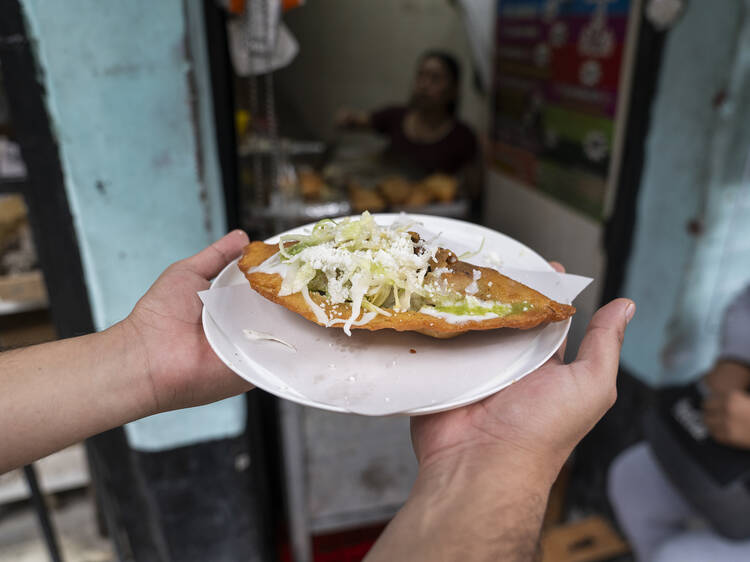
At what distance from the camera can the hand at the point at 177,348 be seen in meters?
1.18

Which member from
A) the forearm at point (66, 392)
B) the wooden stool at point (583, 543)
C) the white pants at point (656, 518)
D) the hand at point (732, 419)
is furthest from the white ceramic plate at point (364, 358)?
the wooden stool at point (583, 543)

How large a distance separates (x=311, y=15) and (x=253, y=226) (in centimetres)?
299

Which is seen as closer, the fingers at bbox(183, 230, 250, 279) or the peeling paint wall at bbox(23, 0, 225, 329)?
the fingers at bbox(183, 230, 250, 279)

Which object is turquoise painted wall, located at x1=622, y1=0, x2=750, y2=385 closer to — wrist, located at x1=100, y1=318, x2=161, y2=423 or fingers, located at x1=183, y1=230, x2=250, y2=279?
fingers, located at x1=183, y1=230, x2=250, y2=279

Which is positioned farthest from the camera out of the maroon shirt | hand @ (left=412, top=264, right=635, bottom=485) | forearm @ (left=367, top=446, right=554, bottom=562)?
the maroon shirt

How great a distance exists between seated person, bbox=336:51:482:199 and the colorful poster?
23 cm

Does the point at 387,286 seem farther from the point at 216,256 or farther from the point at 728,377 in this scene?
the point at 728,377

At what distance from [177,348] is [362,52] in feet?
13.1

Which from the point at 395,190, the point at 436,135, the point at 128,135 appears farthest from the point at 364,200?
the point at 128,135

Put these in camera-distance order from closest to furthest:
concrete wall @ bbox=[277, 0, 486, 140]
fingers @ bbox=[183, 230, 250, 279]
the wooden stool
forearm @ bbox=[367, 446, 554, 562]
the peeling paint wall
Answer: forearm @ bbox=[367, 446, 554, 562], fingers @ bbox=[183, 230, 250, 279], the peeling paint wall, the wooden stool, concrete wall @ bbox=[277, 0, 486, 140]

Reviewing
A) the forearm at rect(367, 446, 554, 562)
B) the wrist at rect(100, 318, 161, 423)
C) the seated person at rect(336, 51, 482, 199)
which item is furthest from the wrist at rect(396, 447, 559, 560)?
the seated person at rect(336, 51, 482, 199)

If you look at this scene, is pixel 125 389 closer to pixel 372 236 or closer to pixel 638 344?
pixel 372 236

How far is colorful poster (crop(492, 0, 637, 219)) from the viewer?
226 centimetres

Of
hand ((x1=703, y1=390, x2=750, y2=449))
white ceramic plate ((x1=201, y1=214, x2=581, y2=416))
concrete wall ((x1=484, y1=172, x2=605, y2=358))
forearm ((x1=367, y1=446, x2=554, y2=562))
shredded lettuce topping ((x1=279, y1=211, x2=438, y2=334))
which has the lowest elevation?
hand ((x1=703, y1=390, x2=750, y2=449))
